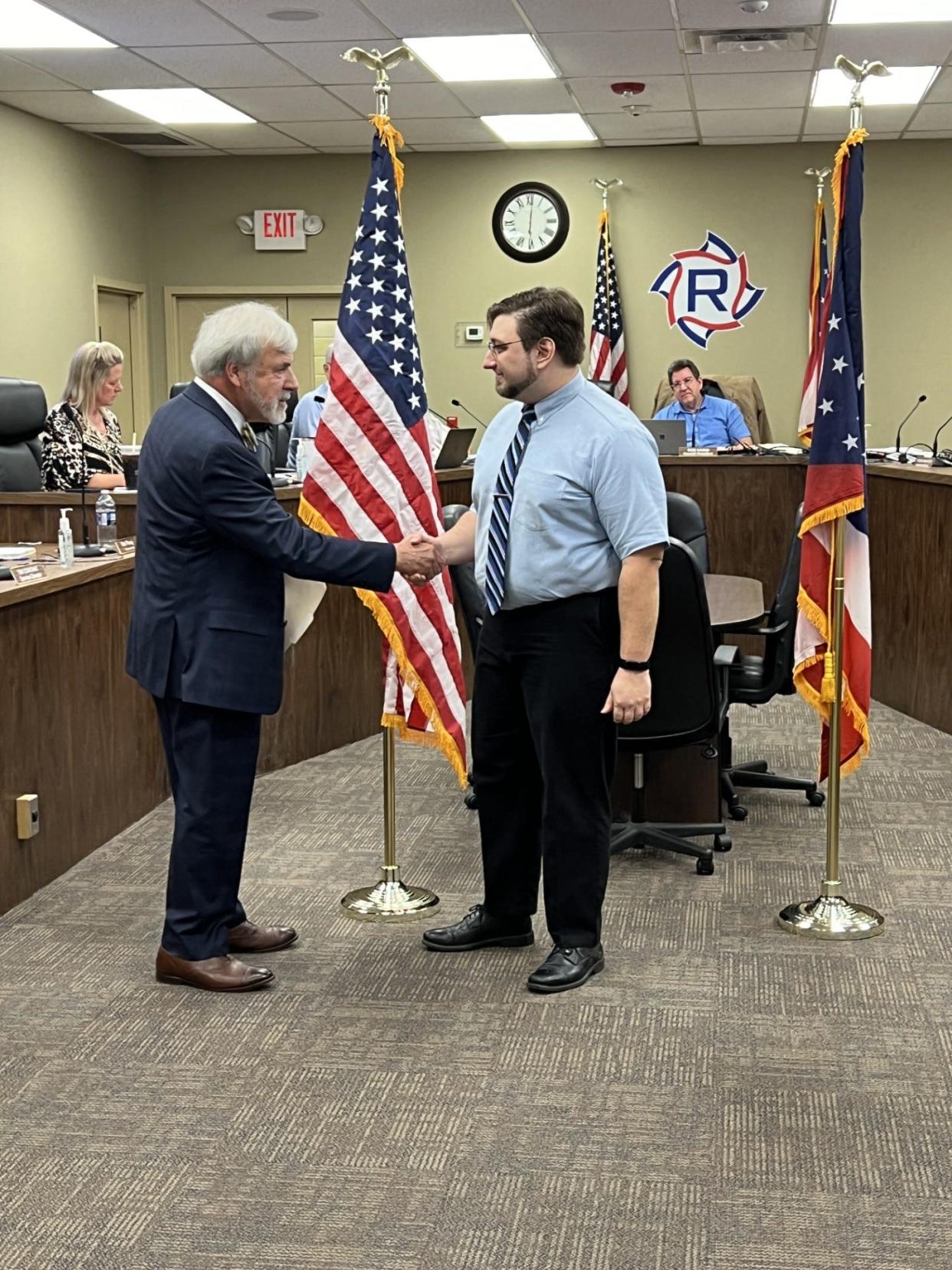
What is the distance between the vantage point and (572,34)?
7000mm

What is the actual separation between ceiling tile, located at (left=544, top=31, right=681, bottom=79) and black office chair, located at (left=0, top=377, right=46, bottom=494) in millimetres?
3075

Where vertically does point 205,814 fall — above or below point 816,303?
below

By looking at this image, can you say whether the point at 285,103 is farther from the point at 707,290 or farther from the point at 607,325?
the point at 707,290

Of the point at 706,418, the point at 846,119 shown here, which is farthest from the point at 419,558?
the point at 846,119

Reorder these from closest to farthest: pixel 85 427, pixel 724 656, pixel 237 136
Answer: pixel 724 656 < pixel 85 427 < pixel 237 136

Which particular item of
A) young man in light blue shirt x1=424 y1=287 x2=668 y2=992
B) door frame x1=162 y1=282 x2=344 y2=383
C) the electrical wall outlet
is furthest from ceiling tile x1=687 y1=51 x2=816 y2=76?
the electrical wall outlet

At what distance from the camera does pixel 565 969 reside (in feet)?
10.9

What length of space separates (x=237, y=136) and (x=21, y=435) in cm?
431

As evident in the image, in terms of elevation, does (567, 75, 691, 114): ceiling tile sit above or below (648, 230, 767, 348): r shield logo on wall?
above

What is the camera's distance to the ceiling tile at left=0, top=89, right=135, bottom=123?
8.34 meters

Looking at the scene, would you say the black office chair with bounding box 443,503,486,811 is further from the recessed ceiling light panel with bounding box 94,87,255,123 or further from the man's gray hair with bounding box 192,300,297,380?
the recessed ceiling light panel with bounding box 94,87,255,123

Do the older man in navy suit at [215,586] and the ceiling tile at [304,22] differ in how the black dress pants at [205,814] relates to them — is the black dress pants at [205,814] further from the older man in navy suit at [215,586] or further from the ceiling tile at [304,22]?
the ceiling tile at [304,22]

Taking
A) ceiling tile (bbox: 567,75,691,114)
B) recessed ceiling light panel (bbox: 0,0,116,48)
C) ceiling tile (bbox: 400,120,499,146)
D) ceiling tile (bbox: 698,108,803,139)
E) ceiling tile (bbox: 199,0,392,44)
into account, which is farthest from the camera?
ceiling tile (bbox: 400,120,499,146)

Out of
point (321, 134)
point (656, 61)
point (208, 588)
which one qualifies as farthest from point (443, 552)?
point (321, 134)
